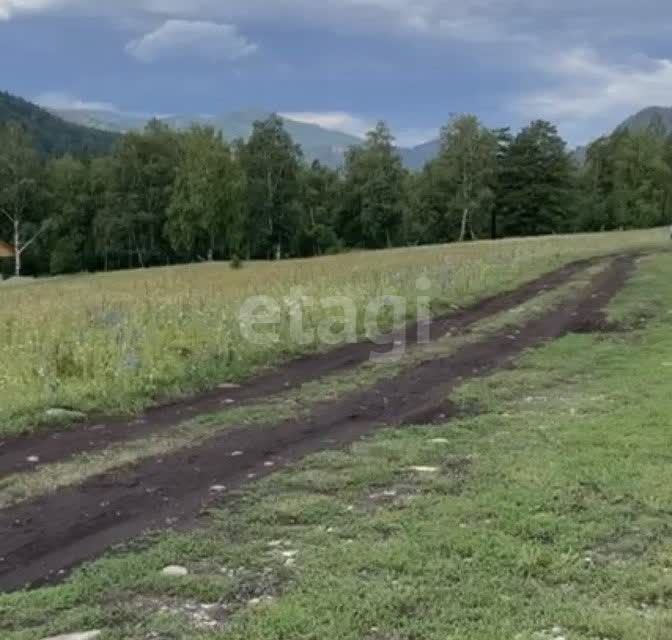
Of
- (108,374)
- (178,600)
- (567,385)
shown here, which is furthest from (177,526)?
(567,385)

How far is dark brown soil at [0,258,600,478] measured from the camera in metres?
7.63

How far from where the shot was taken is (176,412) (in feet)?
30.0

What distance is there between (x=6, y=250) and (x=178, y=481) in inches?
2904

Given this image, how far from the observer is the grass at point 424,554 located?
4.04 m

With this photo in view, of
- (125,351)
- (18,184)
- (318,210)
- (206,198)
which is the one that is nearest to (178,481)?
(125,351)

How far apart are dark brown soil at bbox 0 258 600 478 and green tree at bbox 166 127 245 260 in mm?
56027

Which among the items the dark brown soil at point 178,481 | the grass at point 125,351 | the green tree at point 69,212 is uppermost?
the green tree at point 69,212

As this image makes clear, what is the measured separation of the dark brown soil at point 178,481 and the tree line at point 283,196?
202ft

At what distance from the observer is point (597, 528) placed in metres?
5.23

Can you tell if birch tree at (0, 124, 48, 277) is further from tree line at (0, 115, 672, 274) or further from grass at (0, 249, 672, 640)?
grass at (0, 249, 672, 640)

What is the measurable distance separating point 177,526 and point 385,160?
79607 mm

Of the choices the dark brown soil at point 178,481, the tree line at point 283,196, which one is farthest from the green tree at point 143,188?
the dark brown soil at point 178,481

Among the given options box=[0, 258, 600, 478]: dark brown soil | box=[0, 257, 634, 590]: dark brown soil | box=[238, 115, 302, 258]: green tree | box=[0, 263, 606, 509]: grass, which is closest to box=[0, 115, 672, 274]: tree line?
box=[238, 115, 302, 258]: green tree

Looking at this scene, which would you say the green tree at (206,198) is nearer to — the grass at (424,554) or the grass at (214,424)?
the grass at (214,424)
